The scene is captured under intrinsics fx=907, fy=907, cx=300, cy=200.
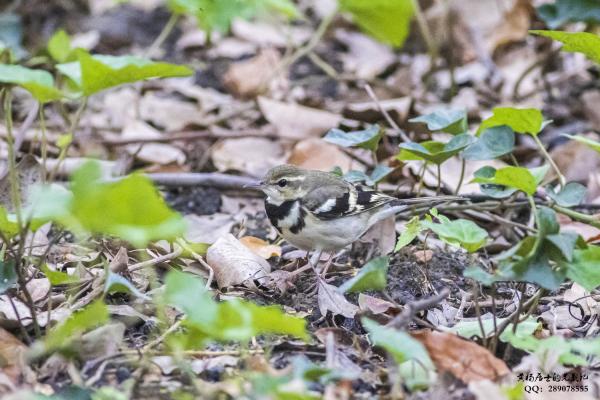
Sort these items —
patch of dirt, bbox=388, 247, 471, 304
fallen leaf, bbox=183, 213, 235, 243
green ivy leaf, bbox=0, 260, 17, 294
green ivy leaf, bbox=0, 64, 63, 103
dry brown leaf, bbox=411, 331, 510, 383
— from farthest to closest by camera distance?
1. fallen leaf, bbox=183, 213, 235, 243
2. patch of dirt, bbox=388, 247, 471, 304
3. green ivy leaf, bbox=0, 260, 17, 294
4. green ivy leaf, bbox=0, 64, 63, 103
5. dry brown leaf, bbox=411, 331, 510, 383

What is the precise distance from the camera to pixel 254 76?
788 centimetres

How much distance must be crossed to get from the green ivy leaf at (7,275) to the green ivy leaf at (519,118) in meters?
2.25

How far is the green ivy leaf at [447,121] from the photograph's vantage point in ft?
15.0

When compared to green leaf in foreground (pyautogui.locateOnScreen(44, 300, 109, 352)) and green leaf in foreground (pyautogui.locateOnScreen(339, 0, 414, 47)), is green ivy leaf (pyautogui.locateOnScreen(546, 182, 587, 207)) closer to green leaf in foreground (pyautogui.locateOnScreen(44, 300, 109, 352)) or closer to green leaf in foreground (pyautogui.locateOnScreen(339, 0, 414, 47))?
green leaf in foreground (pyautogui.locateOnScreen(44, 300, 109, 352))

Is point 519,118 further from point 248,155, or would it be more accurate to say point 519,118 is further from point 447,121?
point 248,155

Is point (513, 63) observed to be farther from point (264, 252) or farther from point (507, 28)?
point (264, 252)

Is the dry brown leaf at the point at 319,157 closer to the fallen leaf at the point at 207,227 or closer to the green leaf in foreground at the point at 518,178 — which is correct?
the fallen leaf at the point at 207,227

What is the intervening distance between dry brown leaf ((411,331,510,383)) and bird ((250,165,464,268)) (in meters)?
1.34

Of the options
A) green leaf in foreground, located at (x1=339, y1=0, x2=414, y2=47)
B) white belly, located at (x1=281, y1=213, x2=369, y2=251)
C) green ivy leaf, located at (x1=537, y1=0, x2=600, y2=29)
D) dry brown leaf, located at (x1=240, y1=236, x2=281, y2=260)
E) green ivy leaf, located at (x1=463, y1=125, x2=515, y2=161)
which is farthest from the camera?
green leaf in foreground, located at (x1=339, y1=0, x2=414, y2=47)

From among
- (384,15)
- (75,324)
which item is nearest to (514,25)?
(384,15)

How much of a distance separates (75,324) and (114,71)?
1133 millimetres

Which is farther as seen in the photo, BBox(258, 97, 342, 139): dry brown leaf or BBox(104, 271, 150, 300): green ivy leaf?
BBox(258, 97, 342, 139): dry brown leaf

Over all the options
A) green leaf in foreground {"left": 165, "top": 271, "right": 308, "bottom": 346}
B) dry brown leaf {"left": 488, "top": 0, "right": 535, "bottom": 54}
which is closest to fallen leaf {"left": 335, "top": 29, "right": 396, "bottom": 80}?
dry brown leaf {"left": 488, "top": 0, "right": 535, "bottom": 54}

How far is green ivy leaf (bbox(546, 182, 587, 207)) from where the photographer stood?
4270 millimetres
